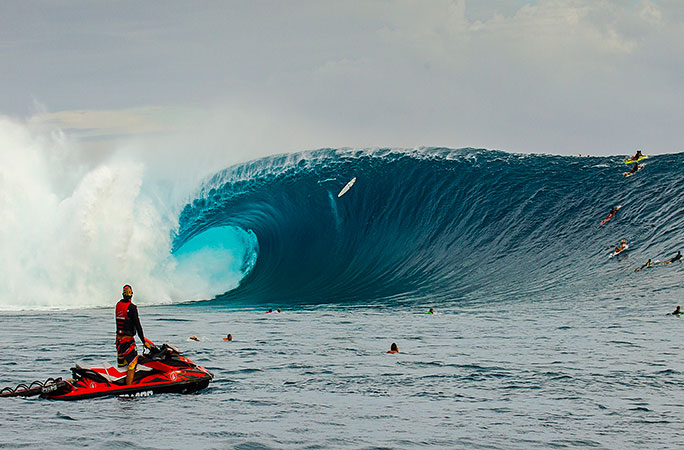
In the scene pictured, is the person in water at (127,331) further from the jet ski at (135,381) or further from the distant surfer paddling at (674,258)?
the distant surfer paddling at (674,258)

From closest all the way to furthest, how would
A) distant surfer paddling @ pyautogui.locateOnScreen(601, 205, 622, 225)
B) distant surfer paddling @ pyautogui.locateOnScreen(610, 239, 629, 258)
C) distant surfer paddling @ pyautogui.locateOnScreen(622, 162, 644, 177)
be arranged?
distant surfer paddling @ pyautogui.locateOnScreen(610, 239, 629, 258)
distant surfer paddling @ pyautogui.locateOnScreen(601, 205, 622, 225)
distant surfer paddling @ pyautogui.locateOnScreen(622, 162, 644, 177)

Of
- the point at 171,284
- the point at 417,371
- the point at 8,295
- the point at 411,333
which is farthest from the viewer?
the point at 171,284

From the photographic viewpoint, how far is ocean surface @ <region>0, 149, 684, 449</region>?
8375mm

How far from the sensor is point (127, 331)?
1005cm

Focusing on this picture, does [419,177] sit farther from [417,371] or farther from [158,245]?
[417,371]

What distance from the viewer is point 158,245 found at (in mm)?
32250

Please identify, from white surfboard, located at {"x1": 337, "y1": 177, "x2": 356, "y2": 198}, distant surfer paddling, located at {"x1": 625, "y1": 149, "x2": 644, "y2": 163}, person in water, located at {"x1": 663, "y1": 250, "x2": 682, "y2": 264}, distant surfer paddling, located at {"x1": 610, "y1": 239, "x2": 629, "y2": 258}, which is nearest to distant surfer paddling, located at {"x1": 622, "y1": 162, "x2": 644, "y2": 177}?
distant surfer paddling, located at {"x1": 625, "y1": 149, "x2": 644, "y2": 163}

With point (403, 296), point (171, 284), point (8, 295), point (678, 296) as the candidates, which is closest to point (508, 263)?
point (403, 296)

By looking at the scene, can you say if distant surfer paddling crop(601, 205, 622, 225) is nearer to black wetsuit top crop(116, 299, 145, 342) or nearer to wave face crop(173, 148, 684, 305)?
wave face crop(173, 148, 684, 305)

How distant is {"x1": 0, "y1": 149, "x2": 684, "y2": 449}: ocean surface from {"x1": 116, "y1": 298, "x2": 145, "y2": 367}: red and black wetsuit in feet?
2.13

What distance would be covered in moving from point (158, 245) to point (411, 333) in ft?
60.1

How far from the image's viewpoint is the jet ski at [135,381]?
9.72m

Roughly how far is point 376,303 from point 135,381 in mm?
14336

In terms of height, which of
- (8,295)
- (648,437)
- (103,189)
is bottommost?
(648,437)
